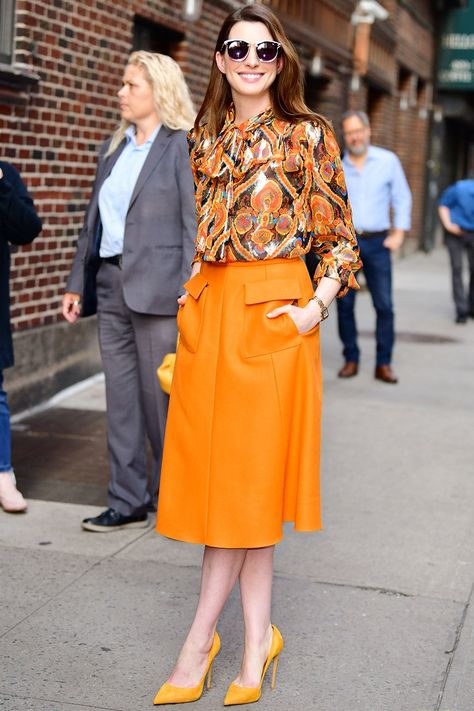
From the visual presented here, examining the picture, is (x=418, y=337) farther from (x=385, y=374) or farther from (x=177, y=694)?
(x=177, y=694)

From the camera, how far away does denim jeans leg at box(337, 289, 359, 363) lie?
9508 millimetres

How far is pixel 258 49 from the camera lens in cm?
355

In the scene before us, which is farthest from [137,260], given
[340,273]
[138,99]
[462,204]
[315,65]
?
[315,65]

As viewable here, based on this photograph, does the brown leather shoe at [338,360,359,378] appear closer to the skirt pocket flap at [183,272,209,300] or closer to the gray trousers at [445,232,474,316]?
the gray trousers at [445,232,474,316]

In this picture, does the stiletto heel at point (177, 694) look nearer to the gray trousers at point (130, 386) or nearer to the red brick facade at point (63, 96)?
the gray trousers at point (130, 386)

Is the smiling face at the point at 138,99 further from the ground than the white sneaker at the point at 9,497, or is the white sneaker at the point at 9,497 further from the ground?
the smiling face at the point at 138,99

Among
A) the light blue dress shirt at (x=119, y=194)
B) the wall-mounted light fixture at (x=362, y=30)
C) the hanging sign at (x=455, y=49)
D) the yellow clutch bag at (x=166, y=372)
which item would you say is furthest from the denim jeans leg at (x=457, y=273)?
the hanging sign at (x=455, y=49)

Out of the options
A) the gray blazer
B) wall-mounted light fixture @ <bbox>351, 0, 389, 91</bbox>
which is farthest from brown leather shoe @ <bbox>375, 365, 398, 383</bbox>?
wall-mounted light fixture @ <bbox>351, 0, 389, 91</bbox>

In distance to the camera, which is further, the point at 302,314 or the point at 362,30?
the point at 362,30

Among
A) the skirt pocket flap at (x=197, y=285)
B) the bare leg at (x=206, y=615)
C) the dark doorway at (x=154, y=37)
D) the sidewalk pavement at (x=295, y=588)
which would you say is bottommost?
the sidewalk pavement at (x=295, y=588)

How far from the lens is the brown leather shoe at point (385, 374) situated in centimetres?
947

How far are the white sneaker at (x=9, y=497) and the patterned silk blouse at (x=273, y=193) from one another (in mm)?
2325

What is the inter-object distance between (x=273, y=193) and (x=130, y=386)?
2.07 metres

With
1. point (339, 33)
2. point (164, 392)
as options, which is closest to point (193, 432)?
point (164, 392)
